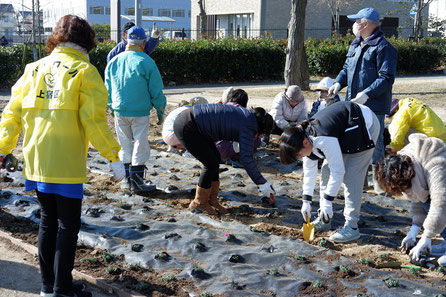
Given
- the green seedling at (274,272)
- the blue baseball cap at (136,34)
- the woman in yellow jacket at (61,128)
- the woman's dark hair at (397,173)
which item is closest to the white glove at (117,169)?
the woman in yellow jacket at (61,128)

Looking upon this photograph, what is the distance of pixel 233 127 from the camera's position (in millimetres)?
4656

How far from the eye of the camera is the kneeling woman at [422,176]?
353 centimetres

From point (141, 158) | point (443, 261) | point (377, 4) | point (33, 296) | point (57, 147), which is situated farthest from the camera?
point (377, 4)

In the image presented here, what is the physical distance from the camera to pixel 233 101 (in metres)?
5.66

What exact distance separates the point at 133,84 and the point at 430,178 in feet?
10.4

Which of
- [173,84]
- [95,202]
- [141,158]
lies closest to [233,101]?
[141,158]

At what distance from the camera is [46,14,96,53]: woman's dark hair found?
315 centimetres

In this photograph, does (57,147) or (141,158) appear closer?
(57,147)

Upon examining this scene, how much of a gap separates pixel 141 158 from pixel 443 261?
10.6 feet

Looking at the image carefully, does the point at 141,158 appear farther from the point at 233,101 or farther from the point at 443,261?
the point at 443,261

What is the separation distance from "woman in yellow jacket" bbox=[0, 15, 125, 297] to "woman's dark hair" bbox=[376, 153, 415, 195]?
1777mm

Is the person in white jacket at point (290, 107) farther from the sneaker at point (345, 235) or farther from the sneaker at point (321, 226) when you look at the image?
→ the sneaker at point (345, 235)

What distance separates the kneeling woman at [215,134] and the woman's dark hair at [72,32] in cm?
174

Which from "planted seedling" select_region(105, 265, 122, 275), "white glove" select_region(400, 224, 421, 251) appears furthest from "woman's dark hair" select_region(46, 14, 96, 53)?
"white glove" select_region(400, 224, 421, 251)
